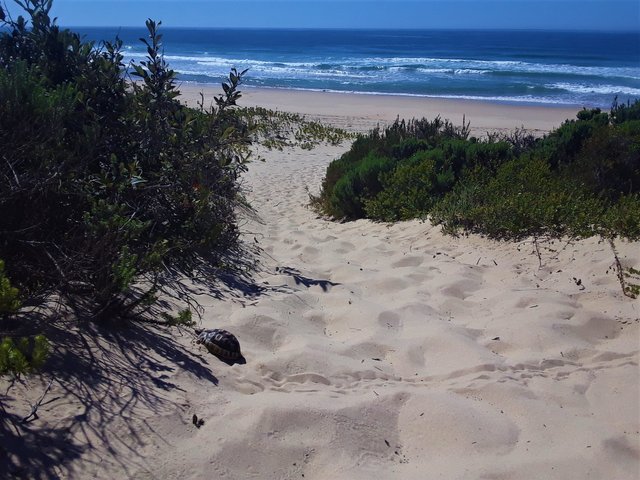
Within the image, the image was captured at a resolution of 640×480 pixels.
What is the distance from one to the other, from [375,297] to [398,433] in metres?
2.06

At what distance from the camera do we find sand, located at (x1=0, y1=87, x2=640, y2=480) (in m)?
2.74

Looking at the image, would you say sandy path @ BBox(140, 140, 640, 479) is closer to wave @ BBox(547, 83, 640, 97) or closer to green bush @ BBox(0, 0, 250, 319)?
green bush @ BBox(0, 0, 250, 319)

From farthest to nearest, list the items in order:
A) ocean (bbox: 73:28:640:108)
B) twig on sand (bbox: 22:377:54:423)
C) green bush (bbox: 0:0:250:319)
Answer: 1. ocean (bbox: 73:28:640:108)
2. green bush (bbox: 0:0:250:319)
3. twig on sand (bbox: 22:377:54:423)

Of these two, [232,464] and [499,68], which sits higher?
[499,68]

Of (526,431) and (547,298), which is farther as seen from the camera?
(547,298)

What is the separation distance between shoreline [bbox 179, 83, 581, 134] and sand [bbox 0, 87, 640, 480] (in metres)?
16.2

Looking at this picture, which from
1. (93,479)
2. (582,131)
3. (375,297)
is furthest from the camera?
(582,131)

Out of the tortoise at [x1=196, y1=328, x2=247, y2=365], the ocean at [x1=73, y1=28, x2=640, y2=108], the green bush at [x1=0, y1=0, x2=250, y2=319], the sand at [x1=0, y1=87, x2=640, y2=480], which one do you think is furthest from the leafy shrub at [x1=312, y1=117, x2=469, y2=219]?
the ocean at [x1=73, y1=28, x2=640, y2=108]

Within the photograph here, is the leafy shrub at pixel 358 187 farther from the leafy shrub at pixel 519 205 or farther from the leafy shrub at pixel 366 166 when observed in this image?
the leafy shrub at pixel 519 205

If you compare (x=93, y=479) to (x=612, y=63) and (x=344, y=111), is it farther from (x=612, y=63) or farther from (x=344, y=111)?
(x=612, y=63)

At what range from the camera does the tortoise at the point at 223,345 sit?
362 cm

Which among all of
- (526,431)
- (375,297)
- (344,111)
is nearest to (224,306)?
(375,297)

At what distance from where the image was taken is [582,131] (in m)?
8.47

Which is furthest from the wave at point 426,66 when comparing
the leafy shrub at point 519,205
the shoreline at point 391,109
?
the leafy shrub at point 519,205
